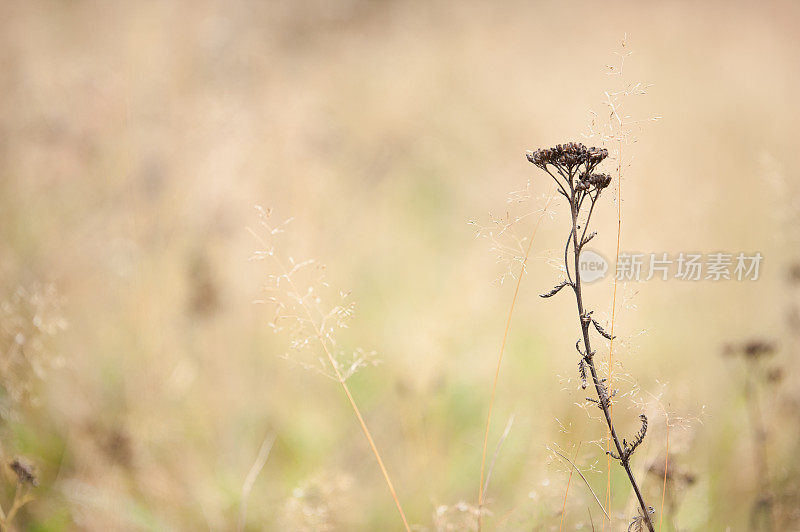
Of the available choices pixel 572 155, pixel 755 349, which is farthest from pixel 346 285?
pixel 572 155

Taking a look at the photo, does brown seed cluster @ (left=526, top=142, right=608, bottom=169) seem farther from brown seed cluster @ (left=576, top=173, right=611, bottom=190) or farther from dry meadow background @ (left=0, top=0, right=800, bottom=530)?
dry meadow background @ (left=0, top=0, right=800, bottom=530)

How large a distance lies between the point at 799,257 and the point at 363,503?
195 centimetres

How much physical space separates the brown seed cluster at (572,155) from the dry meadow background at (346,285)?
149 mm

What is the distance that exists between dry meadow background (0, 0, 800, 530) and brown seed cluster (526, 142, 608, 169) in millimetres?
149

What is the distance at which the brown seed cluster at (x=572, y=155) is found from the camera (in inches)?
41.3

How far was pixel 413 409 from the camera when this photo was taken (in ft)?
8.09

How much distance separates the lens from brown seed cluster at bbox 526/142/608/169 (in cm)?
105

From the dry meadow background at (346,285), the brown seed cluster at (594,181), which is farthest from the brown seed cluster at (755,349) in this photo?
the brown seed cluster at (594,181)

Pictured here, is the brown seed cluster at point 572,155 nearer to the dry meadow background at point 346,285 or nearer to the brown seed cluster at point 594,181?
the brown seed cluster at point 594,181

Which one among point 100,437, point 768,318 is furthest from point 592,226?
point 100,437

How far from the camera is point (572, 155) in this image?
1068mm

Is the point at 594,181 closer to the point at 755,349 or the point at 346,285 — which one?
the point at 755,349

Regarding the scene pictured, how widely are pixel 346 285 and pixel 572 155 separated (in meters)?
2.20

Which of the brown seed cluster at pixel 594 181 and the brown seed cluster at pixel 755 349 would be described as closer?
the brown seed cluster at pixel 594 181
